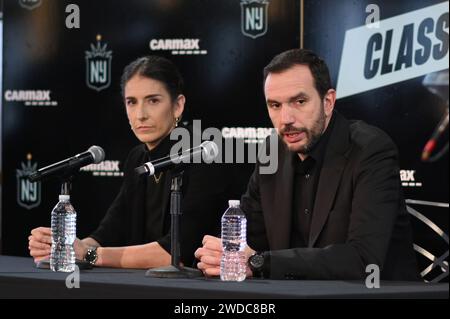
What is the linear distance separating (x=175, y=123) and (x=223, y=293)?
1755 mm

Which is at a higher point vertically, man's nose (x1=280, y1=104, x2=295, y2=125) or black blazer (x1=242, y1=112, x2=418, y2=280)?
man's nose (x1=280, y1=104, x2=295, y2=125)

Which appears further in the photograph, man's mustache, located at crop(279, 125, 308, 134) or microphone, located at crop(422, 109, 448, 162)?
microphone, located at crop(422, 109, 448, 162)

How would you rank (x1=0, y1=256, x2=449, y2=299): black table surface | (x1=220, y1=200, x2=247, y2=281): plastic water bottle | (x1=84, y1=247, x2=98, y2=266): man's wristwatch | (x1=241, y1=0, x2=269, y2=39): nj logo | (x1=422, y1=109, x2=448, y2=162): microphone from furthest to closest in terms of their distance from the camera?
(x1=241, y1=0, x2=269, y2=39): nj logo, (x1=422, y1=109, x2=448, y2=162): microphone, (x1=84, y1=247, x2=98, y2=266): man's wristwatch, (x1=220, y1=200, x2=247, y2=281): plastic water bottle, (x1=0, y1=256, x2=449, y2=299): black table surface

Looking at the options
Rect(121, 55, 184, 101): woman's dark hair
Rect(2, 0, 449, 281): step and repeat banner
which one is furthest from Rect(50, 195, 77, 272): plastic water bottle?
Rect(2, 0, 449, 281): step and repeat banner

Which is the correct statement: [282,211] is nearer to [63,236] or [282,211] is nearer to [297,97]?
[297,97]

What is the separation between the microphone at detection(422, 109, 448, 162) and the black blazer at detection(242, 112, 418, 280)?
817 millimetres

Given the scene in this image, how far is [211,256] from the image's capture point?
3127 millimetres

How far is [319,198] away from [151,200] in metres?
1.06

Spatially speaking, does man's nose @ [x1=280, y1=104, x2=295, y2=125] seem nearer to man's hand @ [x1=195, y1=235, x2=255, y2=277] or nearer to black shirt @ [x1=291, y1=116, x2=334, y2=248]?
black shirt @ [x1=291, y1=116, x2=334, y2=248]

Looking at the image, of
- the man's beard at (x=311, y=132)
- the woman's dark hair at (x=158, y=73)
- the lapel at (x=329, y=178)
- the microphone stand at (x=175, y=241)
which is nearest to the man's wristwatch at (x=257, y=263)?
the microphone stand at (x=175, y=241)

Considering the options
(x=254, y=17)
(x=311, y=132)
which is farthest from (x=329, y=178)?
(x=254, y=17)

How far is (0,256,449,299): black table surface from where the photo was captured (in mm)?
2612
